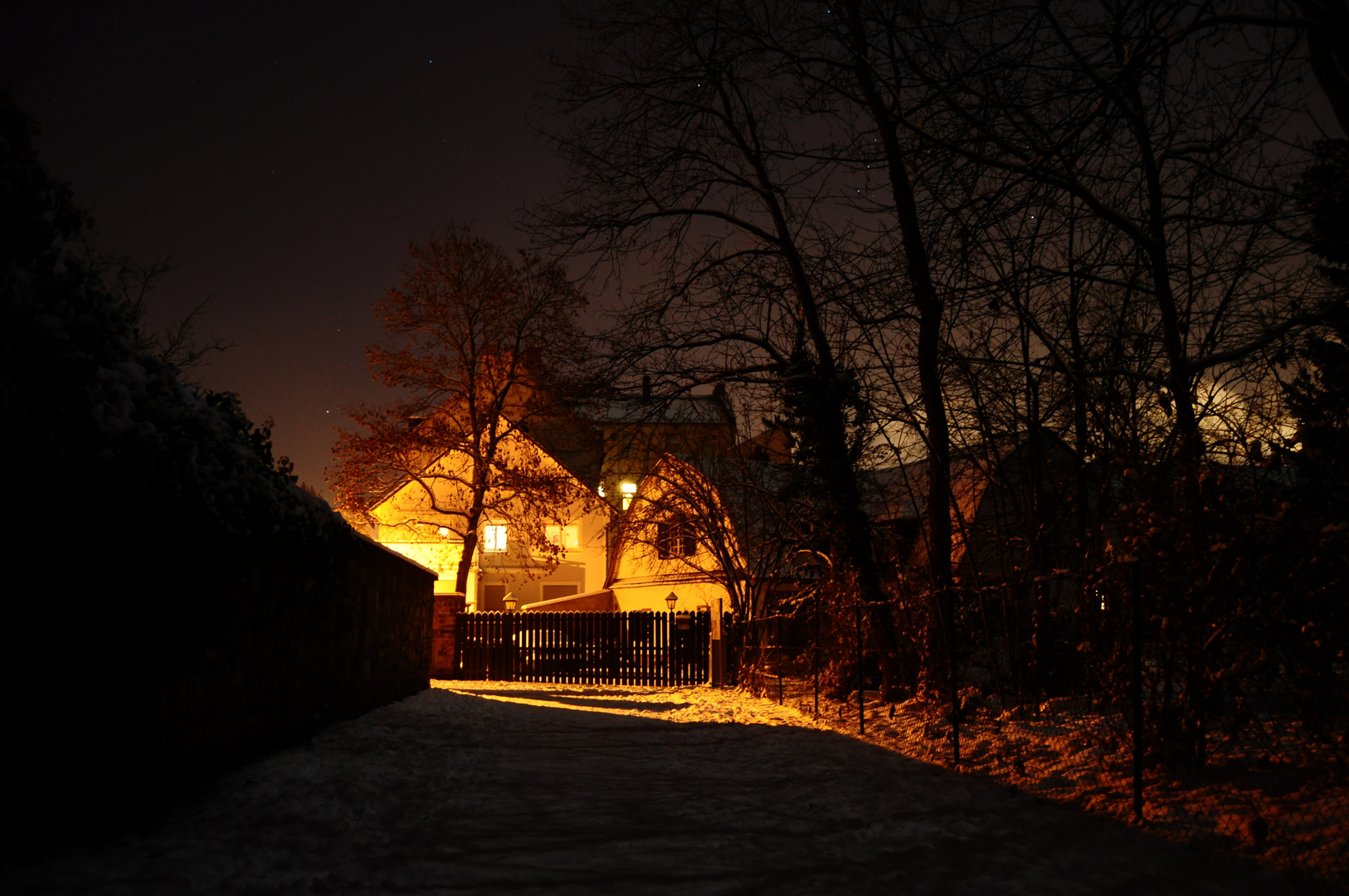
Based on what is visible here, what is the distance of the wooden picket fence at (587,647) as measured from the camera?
20.3 meters

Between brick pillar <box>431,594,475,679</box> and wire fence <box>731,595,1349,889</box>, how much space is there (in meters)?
12.9

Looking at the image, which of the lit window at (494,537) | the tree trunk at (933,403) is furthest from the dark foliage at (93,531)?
the lit window at (494,537)

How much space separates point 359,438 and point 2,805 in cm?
2430

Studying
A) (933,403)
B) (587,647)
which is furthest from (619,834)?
(587,647)

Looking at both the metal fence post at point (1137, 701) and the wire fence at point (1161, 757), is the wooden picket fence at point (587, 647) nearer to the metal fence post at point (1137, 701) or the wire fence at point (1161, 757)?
the wire fence at point (1161, 757)

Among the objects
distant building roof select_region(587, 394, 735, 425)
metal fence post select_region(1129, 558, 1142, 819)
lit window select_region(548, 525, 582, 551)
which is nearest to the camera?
metal fence post select_region(1129, 558, 1142, 819)

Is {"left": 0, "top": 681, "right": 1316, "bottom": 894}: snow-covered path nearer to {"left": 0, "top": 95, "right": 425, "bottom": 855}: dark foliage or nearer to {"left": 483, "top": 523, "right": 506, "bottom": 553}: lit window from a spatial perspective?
{"left": 0, "top": 95, "right": 425, "bottom": 855}: dark foliage

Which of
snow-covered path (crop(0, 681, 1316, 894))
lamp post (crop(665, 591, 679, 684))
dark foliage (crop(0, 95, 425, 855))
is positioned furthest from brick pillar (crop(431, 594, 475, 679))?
dark foliage (crop(0, 95, 425, 855))

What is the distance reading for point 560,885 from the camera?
432 centimetres

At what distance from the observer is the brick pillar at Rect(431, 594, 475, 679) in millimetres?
20750

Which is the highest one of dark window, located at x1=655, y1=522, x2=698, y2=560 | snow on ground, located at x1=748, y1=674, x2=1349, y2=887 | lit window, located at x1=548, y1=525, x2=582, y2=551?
lit window, located at x1=548, y1=525, x2=582, y2=551

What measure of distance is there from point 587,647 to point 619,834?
54.0 feet

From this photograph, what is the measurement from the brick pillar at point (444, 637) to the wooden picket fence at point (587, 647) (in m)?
0.84

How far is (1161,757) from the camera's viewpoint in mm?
5785
